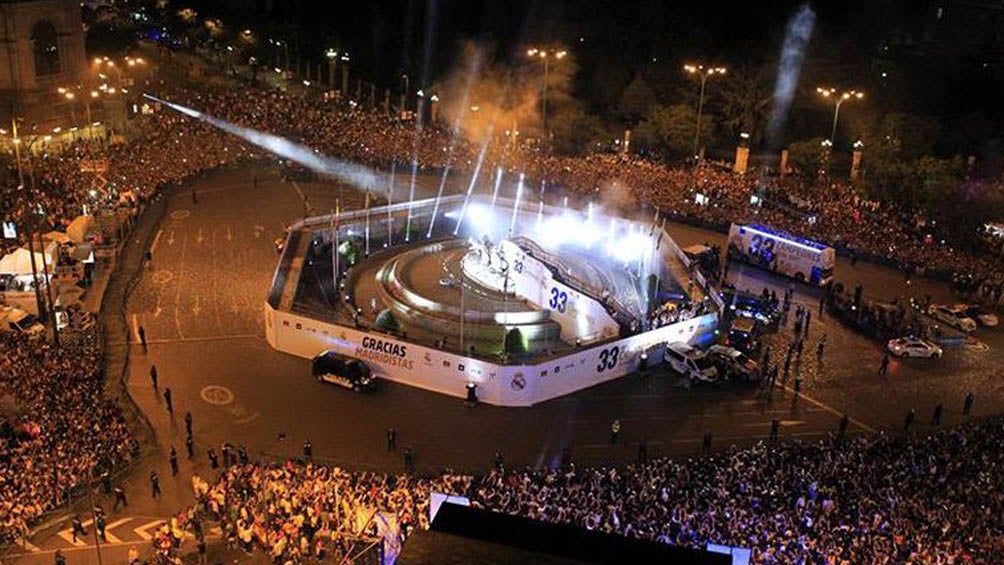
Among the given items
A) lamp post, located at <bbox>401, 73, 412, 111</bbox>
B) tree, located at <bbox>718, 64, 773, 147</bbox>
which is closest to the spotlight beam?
lamp post, located at <bbox>401, 73, 412, 111</bbox>

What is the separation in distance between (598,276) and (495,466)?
1383 cm

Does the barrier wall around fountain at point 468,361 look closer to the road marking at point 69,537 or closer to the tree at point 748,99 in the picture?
the road marking at point 69,537

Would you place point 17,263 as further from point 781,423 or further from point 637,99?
point 637,99

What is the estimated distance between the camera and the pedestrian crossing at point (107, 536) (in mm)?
20578

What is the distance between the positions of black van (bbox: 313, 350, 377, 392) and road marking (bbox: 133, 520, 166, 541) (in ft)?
26.7

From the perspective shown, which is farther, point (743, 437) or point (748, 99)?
point (748, 99)

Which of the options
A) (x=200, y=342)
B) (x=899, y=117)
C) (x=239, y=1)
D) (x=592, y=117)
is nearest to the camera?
(x=200, y=342)

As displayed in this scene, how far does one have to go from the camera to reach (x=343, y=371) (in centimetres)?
2909

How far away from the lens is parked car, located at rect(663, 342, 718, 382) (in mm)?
30016

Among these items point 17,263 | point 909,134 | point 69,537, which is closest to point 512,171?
point 909,134

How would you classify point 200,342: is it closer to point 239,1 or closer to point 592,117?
point 592,117

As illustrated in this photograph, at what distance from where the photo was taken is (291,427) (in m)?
26.7

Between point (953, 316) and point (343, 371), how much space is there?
2240cm

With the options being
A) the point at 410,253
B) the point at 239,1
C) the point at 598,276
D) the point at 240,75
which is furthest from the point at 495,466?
the point at 239,1
